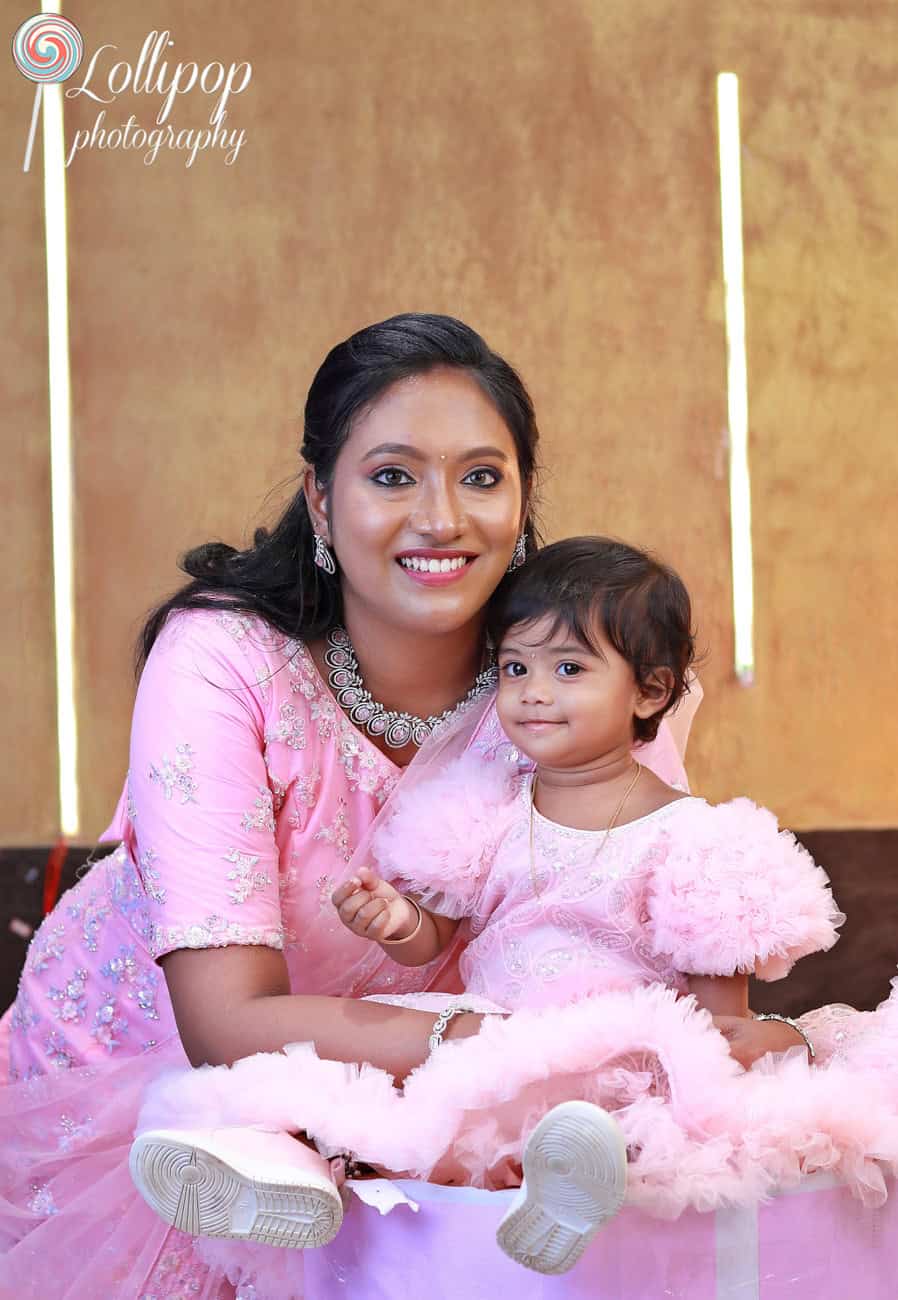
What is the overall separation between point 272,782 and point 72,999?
0.48 meters

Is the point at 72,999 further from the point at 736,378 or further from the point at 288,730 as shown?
the point at 736,378

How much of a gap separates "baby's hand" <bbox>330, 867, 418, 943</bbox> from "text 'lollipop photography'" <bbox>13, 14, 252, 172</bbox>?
3.04m

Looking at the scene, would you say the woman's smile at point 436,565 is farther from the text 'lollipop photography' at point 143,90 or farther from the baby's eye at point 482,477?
the text 'lollipop photography' at point 143,90

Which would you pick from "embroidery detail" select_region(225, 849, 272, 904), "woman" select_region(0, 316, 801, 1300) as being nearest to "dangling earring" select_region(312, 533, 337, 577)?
"woman" select_region(0, 316, 801, 1300)

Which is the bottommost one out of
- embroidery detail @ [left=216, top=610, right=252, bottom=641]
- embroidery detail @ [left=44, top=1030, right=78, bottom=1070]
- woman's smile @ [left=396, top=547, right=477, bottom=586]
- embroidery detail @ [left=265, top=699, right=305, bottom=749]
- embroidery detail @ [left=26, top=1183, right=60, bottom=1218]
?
embroidery detail @ [left=26, top=1183, right=60, bottom=1218]

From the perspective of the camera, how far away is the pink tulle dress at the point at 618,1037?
1507 mm

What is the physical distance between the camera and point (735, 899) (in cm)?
179

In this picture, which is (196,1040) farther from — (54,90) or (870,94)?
(870,94)

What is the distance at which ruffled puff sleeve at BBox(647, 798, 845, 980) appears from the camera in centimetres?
179

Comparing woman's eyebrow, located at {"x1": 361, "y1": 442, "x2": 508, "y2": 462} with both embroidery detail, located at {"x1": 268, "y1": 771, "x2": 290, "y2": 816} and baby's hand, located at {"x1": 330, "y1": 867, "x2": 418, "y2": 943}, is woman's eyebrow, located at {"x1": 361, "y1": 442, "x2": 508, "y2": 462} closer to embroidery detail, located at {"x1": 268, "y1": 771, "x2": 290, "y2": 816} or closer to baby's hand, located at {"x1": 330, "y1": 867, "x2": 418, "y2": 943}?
embroidery detail, located at {"x1": 268, "y1": 771, "x2": 290, "y2": 816}

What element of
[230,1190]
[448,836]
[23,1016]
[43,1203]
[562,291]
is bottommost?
[43,1203]

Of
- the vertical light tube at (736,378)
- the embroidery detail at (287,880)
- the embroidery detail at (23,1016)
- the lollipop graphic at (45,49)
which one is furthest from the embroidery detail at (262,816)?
the lollipop graphic at (45,49)

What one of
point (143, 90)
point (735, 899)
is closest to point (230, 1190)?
point (735, 899)

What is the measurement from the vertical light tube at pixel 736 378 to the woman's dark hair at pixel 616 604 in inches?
101
